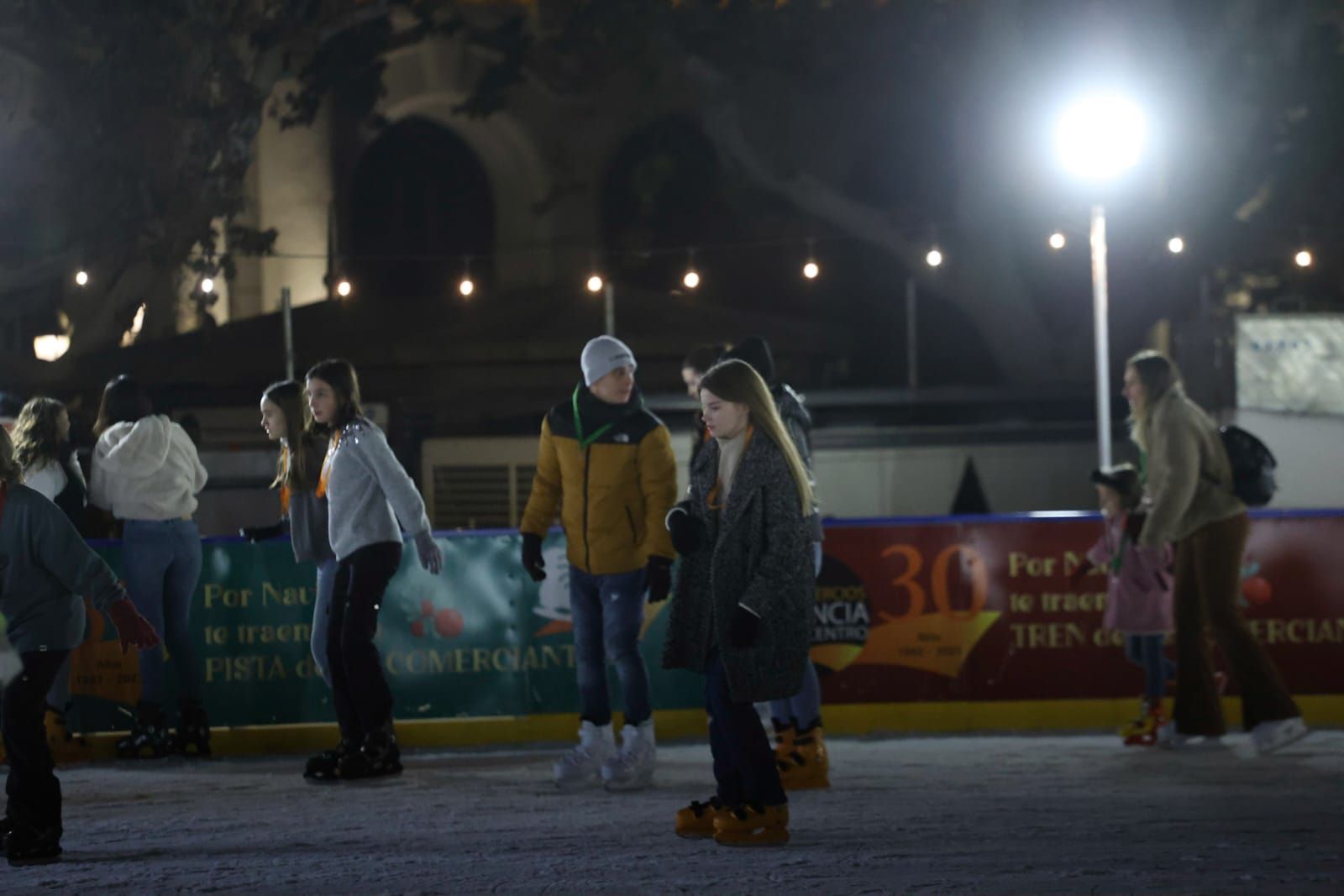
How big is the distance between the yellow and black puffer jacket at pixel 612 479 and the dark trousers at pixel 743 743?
1189mm

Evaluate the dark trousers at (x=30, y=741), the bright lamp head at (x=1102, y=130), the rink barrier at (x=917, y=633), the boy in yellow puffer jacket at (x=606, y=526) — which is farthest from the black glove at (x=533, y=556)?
the bright lamp head at (x=1102, y=130)

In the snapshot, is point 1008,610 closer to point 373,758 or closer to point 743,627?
point 373,758

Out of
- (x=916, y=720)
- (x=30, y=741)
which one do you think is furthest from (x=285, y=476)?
(x=916, y=720)

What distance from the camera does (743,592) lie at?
213 inches

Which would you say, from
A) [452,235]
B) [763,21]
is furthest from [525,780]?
[452,235]

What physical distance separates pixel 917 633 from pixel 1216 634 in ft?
5.35

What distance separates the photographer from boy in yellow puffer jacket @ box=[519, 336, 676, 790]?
670cm

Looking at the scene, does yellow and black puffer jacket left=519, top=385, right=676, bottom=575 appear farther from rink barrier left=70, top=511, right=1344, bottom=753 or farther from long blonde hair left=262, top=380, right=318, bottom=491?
rink barrier left=70, top=511, right=1344, bottom=753

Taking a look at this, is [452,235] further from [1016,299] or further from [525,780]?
[525,780]

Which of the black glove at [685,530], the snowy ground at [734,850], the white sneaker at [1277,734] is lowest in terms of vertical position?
the snowy ground at [734,850]

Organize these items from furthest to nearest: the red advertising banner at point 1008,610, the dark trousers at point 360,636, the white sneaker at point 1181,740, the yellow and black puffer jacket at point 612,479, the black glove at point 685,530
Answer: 1. the red advertising banner at point 1008,610
2. the white sneaker at point 1181,740
3. the dark trousers at point 360,636
4. the yellow and black puffer jacket at point 612,479
5. the black glove at point 685,530

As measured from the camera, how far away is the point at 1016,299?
77.4 feet

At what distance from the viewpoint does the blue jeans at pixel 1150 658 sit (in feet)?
26.3

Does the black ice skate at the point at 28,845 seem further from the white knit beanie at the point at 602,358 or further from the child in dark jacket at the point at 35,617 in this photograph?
the white knit beanie at the point at 602,358
